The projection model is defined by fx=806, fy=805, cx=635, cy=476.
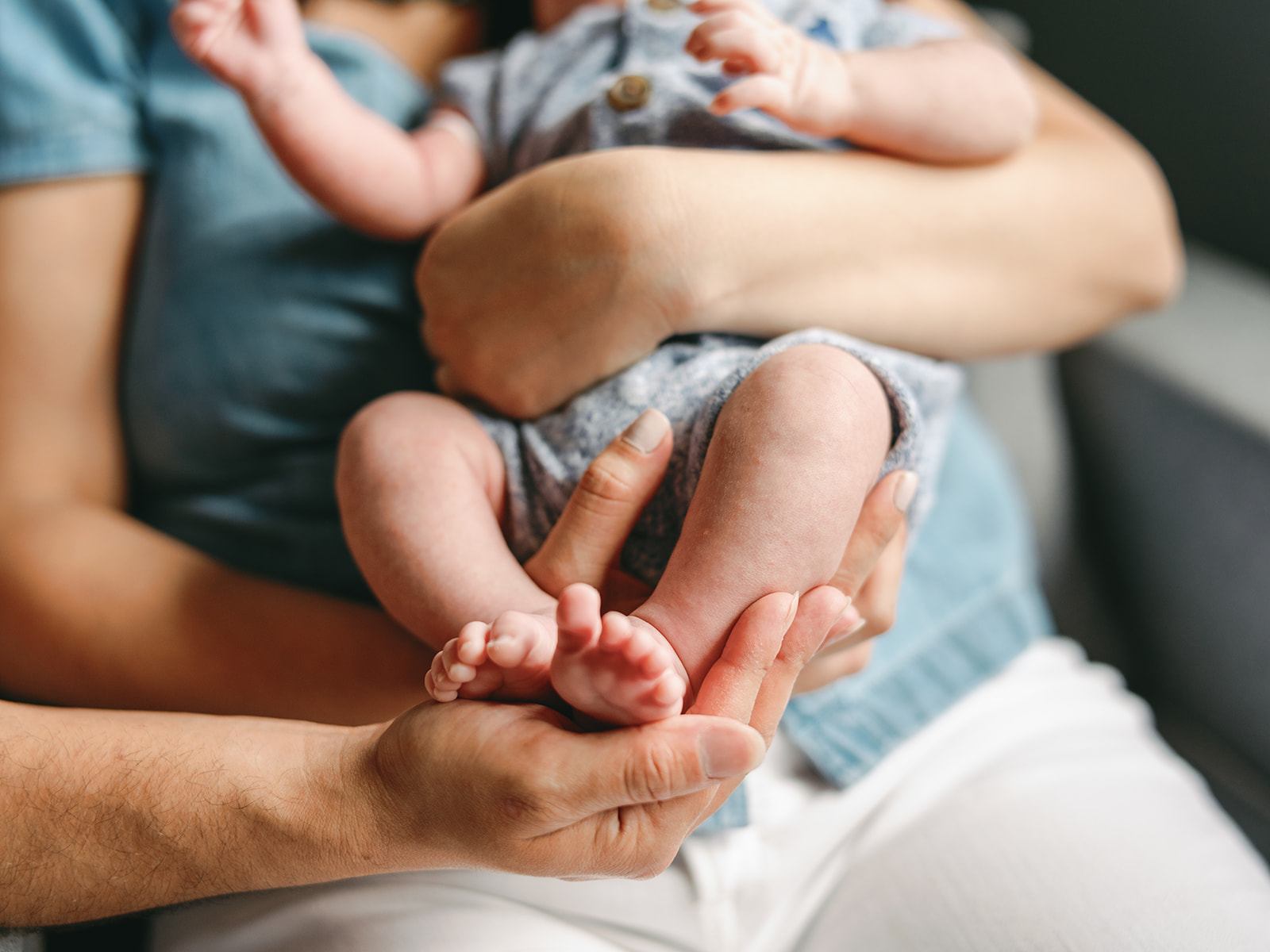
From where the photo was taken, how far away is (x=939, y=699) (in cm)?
75

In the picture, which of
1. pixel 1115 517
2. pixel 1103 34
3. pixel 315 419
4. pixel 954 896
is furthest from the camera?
pixel 1103 34

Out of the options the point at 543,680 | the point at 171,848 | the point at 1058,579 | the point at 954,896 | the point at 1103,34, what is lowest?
the point at 1058,579

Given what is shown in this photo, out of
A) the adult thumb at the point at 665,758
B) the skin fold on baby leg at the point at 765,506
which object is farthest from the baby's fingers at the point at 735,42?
the adult thumb at the point at 665,758

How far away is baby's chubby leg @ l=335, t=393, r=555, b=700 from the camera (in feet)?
1.68

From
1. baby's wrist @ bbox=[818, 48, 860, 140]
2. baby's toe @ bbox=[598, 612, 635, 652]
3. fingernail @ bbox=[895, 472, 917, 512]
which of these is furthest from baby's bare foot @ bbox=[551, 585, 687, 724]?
baby's wrist @ bbox=[818, 48, 860, 140]

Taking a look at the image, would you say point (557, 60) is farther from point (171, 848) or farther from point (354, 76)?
point (171, 848)

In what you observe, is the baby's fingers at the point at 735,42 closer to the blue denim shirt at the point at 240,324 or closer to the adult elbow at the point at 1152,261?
the blue denim shirt at the point at 240,324

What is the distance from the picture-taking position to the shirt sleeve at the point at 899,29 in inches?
30.3

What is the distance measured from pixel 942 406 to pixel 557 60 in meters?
0.50

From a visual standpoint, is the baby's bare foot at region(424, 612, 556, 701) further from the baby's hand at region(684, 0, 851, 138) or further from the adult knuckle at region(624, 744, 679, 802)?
the baby's hand at region(684, 0, 851, 138)

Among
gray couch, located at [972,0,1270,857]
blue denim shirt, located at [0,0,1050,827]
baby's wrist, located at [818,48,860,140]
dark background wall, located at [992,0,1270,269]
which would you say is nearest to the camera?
baby's wrist, located at [818,48,860,140]

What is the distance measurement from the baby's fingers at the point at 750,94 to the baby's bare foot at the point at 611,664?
0.36 meters

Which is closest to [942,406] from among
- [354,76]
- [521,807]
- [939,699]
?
[939,699]

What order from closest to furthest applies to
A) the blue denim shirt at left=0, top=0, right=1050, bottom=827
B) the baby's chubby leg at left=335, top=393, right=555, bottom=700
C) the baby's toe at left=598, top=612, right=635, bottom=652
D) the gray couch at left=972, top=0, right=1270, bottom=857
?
the baby's toe at left=598, top=612, right=635, bottom=652
the baby's chubby leg at left=335, top=393, right=555, bottom=700
the blue denim shirt at left=0, top=0, right=1050, bottom=827
the gray couch at left=972, top=0, right=1270, bottom=857
